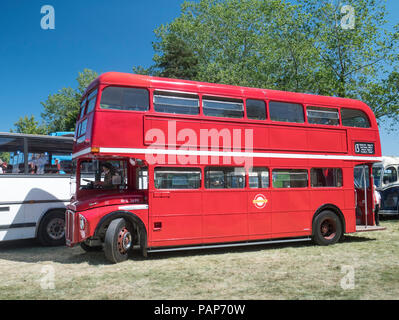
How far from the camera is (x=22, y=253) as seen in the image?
9.94 meters

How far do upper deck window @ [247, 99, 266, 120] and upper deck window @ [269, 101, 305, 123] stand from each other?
24 centimetres

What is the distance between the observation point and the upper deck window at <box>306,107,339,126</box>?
10617 millimetres

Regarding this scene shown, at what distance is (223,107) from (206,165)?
1505 mm

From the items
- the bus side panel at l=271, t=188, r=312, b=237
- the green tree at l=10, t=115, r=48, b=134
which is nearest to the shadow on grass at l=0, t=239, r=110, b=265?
the bus side panel at l=271, t=188, r=312, b=237

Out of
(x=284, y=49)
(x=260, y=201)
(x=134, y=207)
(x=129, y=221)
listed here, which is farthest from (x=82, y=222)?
(x=284, y=49)

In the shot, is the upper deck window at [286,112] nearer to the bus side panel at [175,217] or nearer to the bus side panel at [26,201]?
the bus side panel at [175,217]

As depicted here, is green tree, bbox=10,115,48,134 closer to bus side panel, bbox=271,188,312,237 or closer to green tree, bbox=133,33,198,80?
green tree, bbox=133,33,198,80

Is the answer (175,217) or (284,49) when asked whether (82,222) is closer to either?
(175,217)

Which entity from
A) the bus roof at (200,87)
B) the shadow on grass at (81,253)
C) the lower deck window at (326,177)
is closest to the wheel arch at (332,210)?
the lower deck window at (326,177)

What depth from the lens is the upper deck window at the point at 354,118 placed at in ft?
36.7

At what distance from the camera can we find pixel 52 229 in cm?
1099
